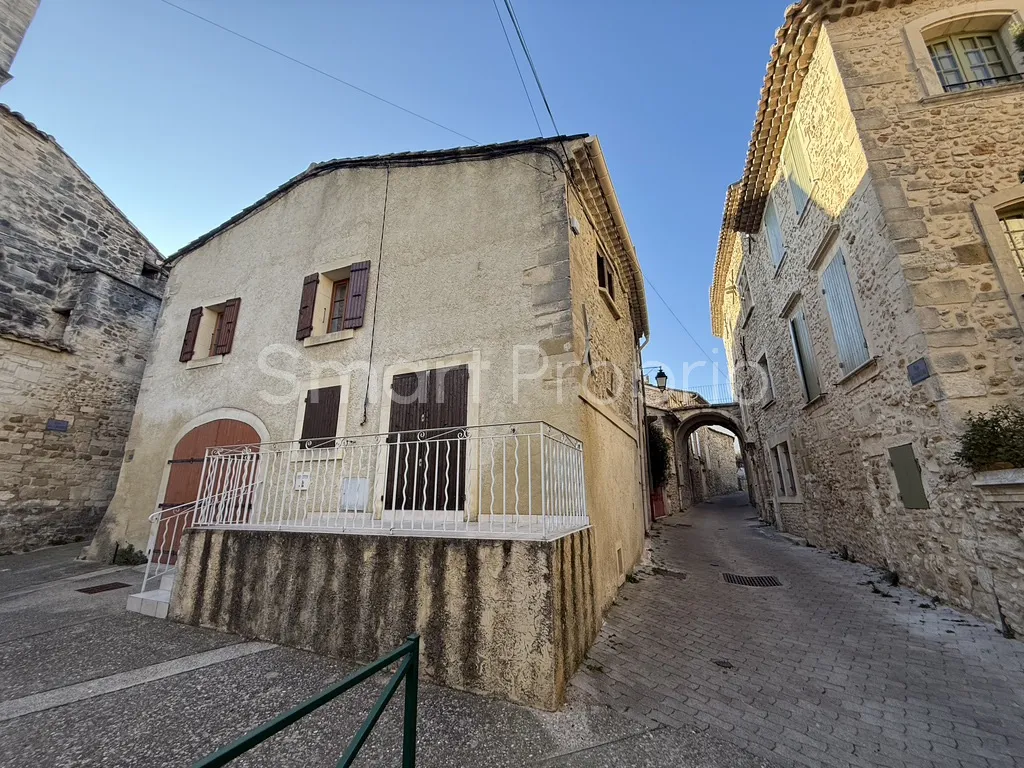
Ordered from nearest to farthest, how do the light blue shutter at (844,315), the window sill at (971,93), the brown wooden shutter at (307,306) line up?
the window sill at (971,93) < the light blue shutter at (844,315) < the brown wooden shutter at (307,306)

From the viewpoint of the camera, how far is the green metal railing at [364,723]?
37.0 inches

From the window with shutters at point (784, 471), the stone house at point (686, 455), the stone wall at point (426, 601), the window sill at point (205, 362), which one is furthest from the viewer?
the stone house at point (686, 455)

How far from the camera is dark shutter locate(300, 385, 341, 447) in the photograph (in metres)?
6.13

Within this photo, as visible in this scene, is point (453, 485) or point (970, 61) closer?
point (453, 485)

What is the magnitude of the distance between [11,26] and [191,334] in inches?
456

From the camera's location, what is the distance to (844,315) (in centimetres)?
653

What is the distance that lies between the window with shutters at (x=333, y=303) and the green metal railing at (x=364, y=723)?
18.5 feet

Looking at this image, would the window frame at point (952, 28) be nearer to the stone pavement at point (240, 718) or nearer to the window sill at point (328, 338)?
the stone pavement at point (240, 718)

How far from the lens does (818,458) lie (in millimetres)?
8141

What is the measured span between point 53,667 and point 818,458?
437 inches

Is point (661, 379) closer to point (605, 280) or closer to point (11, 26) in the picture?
point (605, 280)

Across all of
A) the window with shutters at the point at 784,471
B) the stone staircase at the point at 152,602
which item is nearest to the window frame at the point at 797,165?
the window with shutters at the point at 784,471

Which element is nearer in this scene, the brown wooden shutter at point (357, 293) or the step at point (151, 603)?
the step at point (151, 603)

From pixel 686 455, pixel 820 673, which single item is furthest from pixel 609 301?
pixel 686 455
